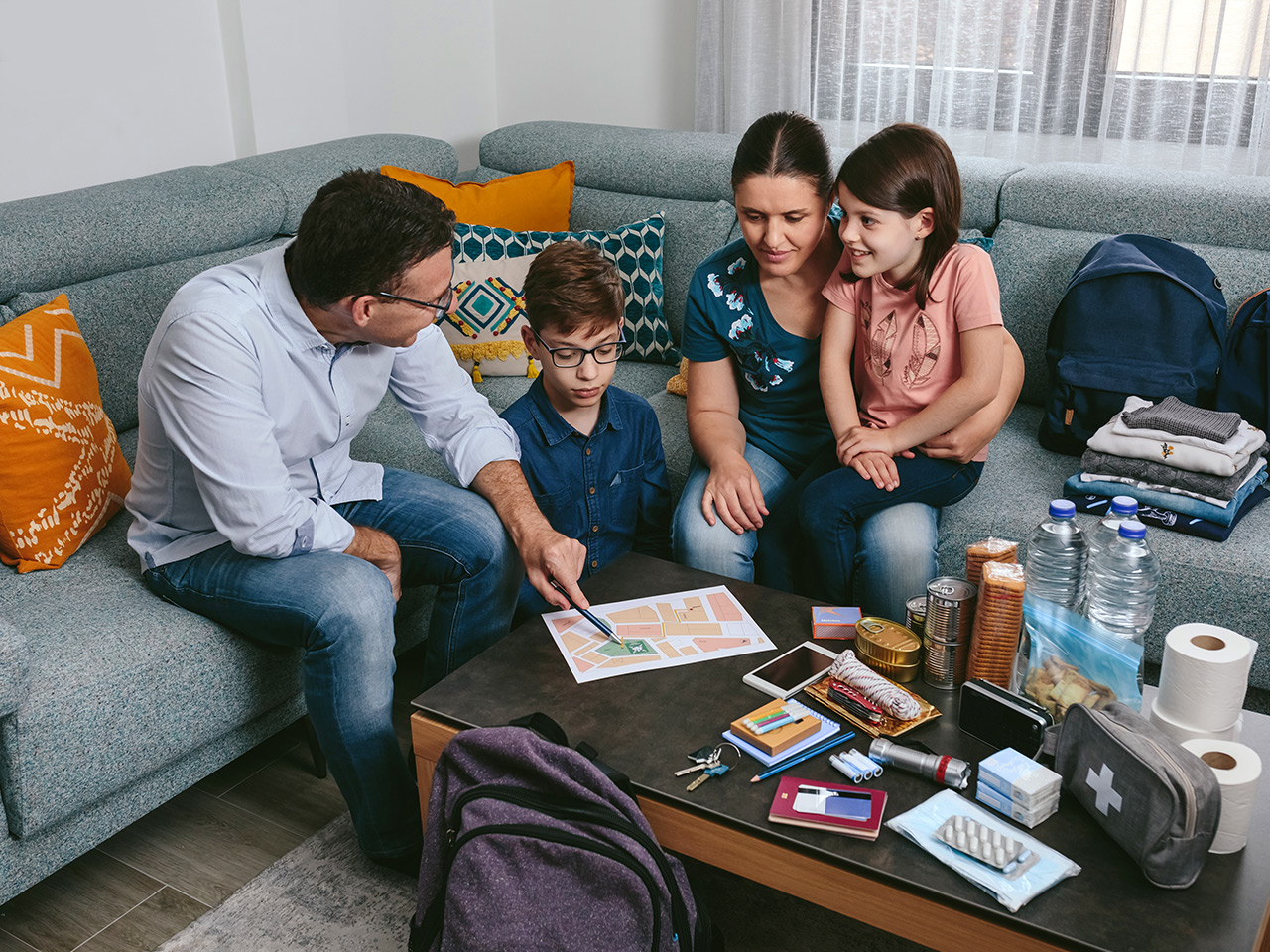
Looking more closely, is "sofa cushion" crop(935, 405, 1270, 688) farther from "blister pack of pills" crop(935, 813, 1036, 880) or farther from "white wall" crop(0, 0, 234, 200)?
"white wall" crop(0, 0, 234, 200)

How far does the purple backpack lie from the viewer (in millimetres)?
1102

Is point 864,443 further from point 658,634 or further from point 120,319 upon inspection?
point 120,319

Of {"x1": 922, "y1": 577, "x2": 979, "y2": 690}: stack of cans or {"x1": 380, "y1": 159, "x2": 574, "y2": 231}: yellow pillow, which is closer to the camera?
{"x1": 922, "y1": 577, "x2": 979, "y2": 690}: stack of cans

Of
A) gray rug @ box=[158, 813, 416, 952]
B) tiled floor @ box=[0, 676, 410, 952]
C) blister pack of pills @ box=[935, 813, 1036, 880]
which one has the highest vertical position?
blister pack of pills @ box=[935, 813, 1036, 880]

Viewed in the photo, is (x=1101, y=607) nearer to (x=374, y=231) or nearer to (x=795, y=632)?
(x=795, y=632)

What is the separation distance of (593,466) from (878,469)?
1.60ft

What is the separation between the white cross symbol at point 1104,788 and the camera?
1077 mm

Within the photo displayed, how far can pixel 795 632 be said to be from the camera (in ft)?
4.88

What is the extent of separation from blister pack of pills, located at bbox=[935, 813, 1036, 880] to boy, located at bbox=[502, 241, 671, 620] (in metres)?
0.83

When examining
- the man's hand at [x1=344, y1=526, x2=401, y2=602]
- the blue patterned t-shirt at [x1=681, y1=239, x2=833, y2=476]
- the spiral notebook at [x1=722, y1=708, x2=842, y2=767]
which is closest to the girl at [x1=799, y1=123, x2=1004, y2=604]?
the blue patterned t-shirt at [x1=681, y1=239, x2=833, y2=476]

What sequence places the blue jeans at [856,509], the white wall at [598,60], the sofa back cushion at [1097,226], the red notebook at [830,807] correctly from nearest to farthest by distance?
the red notebook at [830,807], the blue jeans at [856,509], the sofa back cushion at [1097,226], the white wall at [598,60]

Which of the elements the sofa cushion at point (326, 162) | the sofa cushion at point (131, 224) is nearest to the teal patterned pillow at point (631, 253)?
the sofa cushion at point (326, 162)

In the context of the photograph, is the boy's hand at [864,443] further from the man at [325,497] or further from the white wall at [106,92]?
the white wall at [106,92]

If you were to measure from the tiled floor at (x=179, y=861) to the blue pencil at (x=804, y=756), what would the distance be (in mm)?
880
